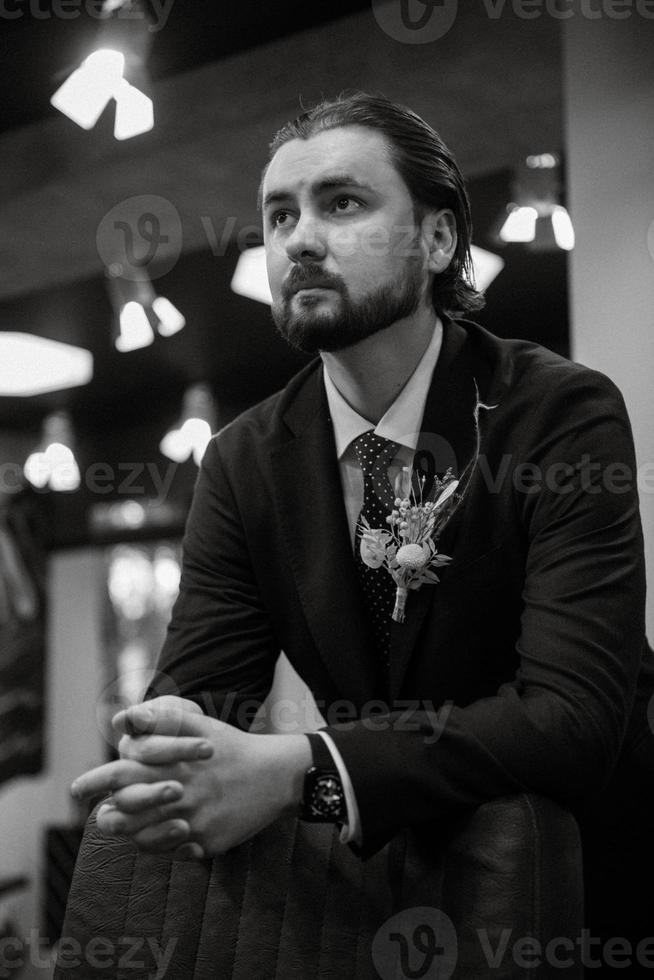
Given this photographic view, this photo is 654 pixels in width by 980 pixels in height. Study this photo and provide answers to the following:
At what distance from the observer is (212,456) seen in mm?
1667

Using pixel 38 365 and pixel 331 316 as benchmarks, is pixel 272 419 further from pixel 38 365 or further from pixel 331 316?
pixel 38 365

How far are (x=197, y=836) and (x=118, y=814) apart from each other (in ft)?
0.28

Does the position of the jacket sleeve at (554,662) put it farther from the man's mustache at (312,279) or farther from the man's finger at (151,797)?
the man's mustache at (312,279)

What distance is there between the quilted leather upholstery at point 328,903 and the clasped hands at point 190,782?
109 millimetres

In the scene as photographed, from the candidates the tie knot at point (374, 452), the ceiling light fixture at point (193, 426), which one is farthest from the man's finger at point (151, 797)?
the ceiling light fixture at point (193, 426)

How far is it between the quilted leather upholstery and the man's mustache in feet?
2.59

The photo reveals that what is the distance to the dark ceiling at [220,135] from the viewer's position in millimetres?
3004

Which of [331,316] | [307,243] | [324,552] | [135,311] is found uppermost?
[135,311]

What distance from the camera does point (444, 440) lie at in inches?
59.5

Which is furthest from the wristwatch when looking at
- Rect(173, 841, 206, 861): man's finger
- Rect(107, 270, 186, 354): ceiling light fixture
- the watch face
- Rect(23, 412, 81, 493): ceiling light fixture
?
Rect(23, 412, 81, 493): ceiling light fixture

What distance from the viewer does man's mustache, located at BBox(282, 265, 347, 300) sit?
1505 millimetres

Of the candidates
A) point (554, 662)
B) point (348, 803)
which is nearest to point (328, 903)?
point (348, 803)

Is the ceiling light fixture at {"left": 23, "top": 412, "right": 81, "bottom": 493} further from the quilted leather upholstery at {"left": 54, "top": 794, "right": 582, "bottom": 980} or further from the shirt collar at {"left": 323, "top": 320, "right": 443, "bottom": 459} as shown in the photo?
the quilted leather upholstery at {"left": 54, "top": 794, "right": 582, "bottom": 980}

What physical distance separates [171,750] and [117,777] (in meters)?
0.08
